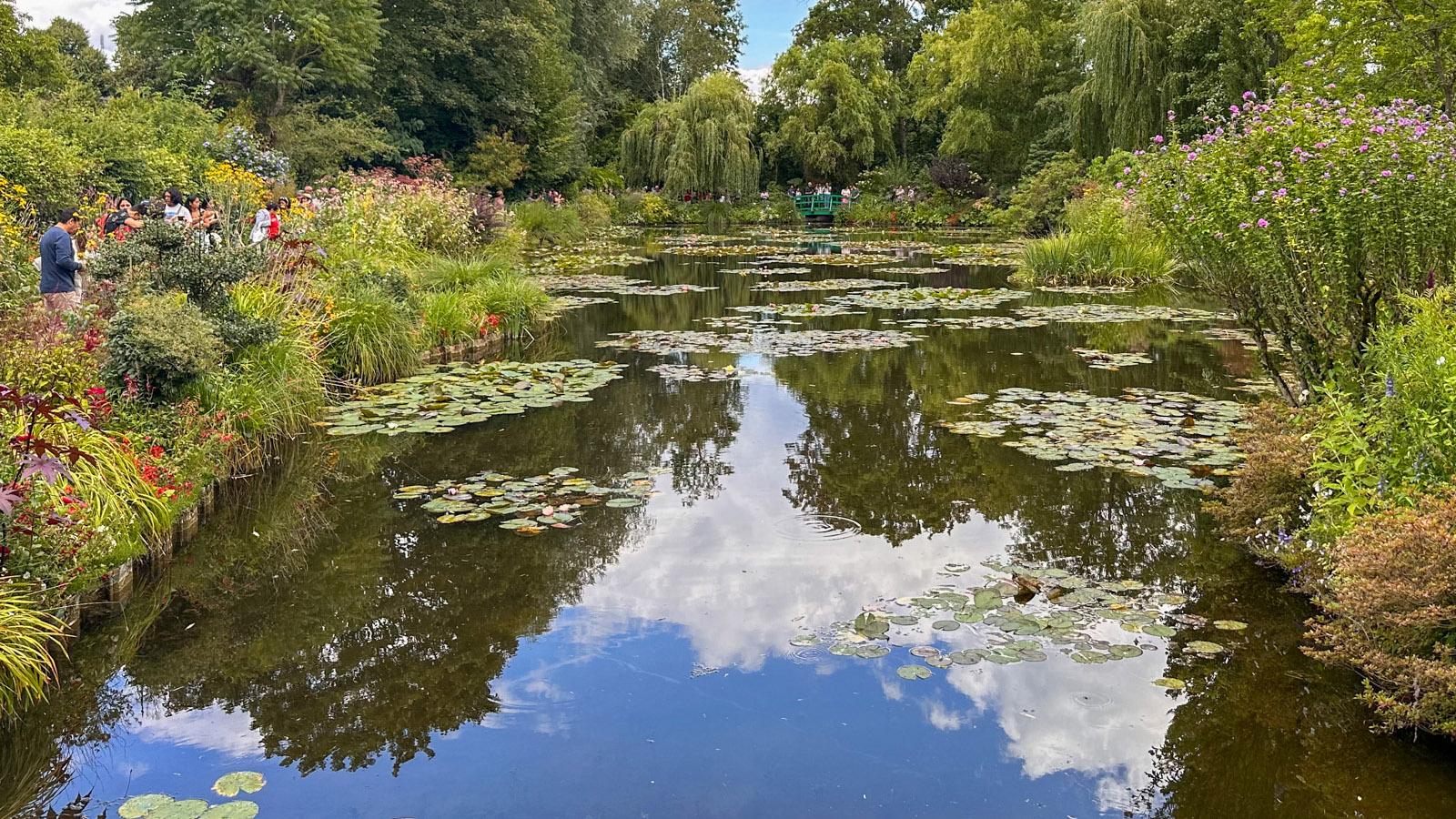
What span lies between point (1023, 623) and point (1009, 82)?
3328 centimetres

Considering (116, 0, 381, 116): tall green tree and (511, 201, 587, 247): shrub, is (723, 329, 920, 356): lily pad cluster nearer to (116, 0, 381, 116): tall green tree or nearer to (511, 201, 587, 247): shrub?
(511, 201, 587, 247): shrub

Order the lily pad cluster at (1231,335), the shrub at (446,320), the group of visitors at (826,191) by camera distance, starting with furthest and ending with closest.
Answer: the group of visitors at (826,191), the lily pad cluster at (1231,335), the shrub at (446,320)

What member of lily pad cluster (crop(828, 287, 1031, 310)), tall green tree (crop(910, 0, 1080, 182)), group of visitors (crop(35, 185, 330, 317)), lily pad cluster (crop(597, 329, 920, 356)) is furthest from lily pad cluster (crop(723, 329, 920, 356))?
tall green tree (crop(910, 0, 1080, 182))

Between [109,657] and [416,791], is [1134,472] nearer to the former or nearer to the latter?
[416,791]

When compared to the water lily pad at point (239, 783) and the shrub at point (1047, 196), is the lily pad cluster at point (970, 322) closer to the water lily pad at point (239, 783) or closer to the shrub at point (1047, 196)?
the water lily pad at point (239, 783)

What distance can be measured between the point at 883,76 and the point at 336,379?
117 feet

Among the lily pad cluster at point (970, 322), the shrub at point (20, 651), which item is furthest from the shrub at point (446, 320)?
the shrub at point (20, 651)

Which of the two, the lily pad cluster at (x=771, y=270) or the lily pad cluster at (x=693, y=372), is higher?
the lily pad cluster at (x=771, y=270)

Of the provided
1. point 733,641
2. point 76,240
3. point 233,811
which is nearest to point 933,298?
point 76,240

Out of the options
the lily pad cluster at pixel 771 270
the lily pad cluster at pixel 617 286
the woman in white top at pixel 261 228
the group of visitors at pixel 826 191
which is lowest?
the lily pad cluster at pixel 617 286

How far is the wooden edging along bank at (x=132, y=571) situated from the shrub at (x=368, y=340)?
248cm

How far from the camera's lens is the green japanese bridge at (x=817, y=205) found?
40188 millimetres

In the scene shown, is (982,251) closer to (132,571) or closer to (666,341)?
(666,341)

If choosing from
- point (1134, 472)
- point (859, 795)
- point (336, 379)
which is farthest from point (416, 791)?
point (336, 379)
